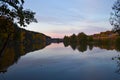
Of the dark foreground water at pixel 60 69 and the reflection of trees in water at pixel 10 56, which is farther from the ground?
the reflection of trees in water at pixel 10 56

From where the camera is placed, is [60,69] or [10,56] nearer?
[60,69]

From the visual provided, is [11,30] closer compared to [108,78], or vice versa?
[11,30]

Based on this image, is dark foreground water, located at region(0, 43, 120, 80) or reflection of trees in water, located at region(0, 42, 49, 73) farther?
reflection of trees in water, located at region(0, 42, 49, 73)

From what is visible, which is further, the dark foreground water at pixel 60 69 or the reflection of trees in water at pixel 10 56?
the reflection of trees in water at pixel 10 56

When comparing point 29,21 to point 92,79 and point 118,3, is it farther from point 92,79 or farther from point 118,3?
point 92,79

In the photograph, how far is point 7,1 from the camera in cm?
1012

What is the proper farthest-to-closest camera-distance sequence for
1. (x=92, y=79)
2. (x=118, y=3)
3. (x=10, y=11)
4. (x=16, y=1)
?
1. (x=92, y=79)
2. (x=118, y=3)
3. (x=10, y=11)
4. (x=16, y=1)

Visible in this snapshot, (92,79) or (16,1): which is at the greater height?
(16,1)

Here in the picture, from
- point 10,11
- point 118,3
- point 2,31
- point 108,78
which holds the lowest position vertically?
point 108,78

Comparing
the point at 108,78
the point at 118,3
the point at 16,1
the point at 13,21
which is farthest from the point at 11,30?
the point at 108,78

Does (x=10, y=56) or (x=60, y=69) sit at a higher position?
(x=10, y=56)

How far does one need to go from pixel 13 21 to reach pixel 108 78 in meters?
18.9

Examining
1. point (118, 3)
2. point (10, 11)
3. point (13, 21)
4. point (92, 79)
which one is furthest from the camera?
point (92, 79)

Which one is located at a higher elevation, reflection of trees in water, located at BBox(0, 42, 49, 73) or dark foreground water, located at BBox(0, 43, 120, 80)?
reflection of trees in water, located at BBox(0, 42, 49, 73)
